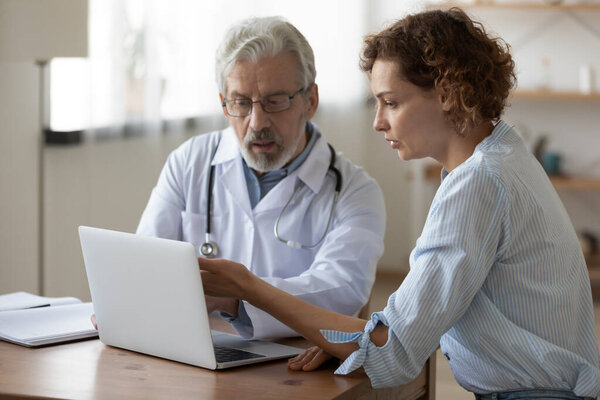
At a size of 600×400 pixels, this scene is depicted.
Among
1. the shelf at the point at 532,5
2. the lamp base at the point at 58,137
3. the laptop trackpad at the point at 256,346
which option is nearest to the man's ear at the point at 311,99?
the laptop trackpad at the point at 256,346

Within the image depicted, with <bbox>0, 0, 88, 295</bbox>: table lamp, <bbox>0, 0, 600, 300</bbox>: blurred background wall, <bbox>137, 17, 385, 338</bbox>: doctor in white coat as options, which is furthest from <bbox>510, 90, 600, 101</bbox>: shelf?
<bbox>137, 17, 385, 338</bbox>: doctor in white coat

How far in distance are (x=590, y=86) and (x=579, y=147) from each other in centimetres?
45

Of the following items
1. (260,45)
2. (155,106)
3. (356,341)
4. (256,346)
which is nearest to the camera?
(356,341)

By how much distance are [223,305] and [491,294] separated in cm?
56

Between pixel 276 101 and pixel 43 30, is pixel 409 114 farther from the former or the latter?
pixel 43 30

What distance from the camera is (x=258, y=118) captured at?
1994 millimetres

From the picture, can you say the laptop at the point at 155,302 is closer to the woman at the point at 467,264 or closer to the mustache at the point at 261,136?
the woman at the point at 467,264

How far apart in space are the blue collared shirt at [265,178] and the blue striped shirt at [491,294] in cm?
78

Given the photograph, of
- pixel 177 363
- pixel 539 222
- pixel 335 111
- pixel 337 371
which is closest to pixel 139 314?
pixel 177 363

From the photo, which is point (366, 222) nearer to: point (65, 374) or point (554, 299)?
point (554, 299)

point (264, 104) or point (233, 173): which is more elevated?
point (264, 104)

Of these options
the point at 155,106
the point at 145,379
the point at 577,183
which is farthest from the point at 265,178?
the point at 577,183

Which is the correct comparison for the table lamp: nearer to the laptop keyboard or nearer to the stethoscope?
the stethoscope

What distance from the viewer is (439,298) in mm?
1284
